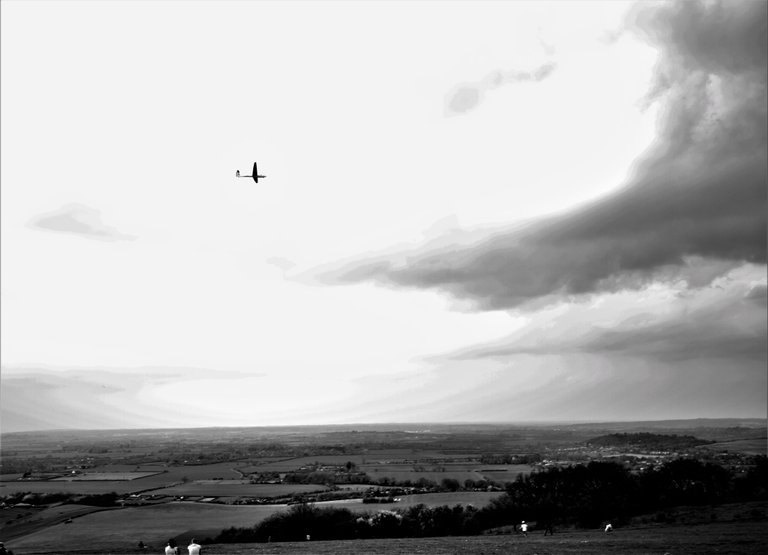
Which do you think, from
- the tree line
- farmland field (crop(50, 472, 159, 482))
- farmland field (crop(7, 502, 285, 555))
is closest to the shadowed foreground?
farmland field (crop(7, 502, 285, 555))

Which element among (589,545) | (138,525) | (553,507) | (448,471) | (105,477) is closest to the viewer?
(589,545)

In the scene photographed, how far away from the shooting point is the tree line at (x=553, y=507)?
6744 cm

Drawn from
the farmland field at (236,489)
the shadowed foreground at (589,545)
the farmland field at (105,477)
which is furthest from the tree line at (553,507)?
the farmland field at (105,477)

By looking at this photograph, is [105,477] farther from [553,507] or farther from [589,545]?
[589,545]

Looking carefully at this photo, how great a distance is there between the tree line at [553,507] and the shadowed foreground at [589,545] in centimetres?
1093

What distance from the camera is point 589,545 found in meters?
45.4

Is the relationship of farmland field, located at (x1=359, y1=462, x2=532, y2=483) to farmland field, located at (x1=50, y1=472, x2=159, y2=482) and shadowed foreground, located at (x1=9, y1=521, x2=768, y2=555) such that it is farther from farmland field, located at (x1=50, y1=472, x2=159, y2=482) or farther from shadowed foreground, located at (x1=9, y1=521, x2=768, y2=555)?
shadowed foreground, located at (x1=9, y1=521, x2=768, y2=555)

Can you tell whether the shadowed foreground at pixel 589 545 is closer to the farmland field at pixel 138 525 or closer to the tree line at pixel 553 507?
the farmland field at pixel 138 525

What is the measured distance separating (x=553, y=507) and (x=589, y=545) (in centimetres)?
3162

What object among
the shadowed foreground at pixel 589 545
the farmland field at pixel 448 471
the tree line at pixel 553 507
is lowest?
the farmland field at pixel 448 471

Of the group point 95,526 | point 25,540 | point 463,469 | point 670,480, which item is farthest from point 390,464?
point 25,540

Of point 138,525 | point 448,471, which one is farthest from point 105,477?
point 448,471

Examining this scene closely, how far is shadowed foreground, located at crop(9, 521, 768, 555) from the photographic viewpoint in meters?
42.3

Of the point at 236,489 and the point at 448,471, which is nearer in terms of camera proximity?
the point at 236,489
